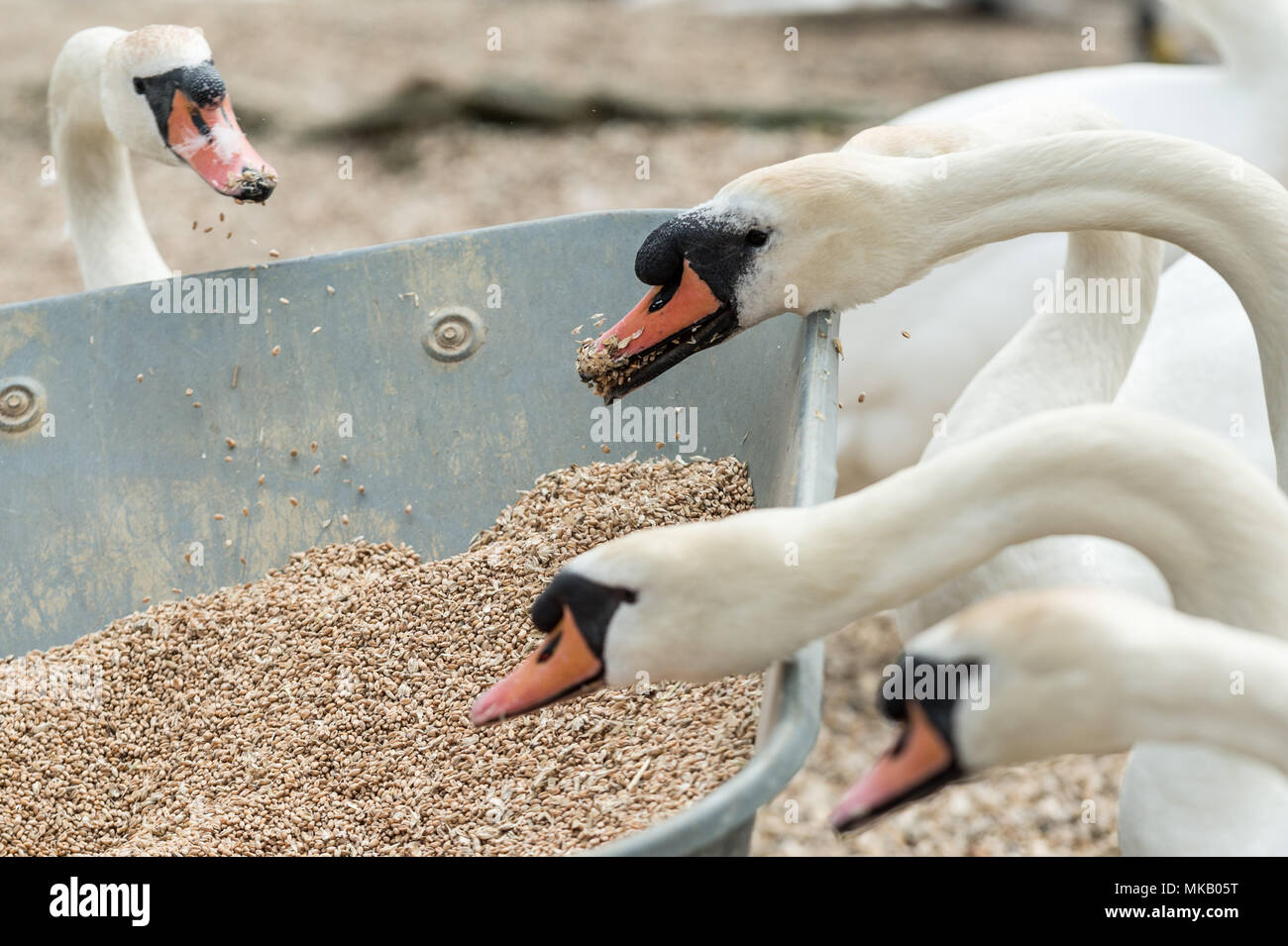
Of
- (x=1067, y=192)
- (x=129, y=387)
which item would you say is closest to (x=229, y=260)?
(x=129, y=387)

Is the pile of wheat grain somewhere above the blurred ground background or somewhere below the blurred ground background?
below

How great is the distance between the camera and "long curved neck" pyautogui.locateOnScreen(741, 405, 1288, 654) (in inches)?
55.6

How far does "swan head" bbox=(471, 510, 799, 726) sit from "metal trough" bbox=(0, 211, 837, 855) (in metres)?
0.77

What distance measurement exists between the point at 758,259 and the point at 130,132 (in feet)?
4.99

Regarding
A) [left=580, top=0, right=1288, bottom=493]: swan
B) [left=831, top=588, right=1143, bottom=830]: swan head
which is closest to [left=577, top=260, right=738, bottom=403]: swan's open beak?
[left=831, top=588, right=1143, bottom=830]: swan head

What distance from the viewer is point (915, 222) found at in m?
1.93

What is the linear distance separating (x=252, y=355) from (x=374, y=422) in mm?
251

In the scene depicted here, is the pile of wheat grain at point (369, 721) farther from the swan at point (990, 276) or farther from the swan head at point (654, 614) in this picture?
the swan at point (990, 276)

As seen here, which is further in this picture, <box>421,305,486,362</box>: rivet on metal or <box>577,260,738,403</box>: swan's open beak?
<box>421,305,486,362</box>: rivet on metal

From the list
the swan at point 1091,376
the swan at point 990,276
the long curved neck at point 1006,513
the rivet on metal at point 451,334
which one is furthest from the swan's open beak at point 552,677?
the swan at point 990,276

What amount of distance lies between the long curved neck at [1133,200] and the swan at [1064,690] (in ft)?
2.89

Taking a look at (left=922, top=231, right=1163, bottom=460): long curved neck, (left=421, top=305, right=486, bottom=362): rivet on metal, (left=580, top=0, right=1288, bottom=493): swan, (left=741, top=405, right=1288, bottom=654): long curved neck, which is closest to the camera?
(left=741, top=405, right=1288, bottom=654): long curved neck

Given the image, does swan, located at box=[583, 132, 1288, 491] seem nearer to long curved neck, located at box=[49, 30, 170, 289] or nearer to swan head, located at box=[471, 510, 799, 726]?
swan head, located at box=[471, 510, 799, 726]

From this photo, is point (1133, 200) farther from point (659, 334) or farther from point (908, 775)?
point (908, 775)
